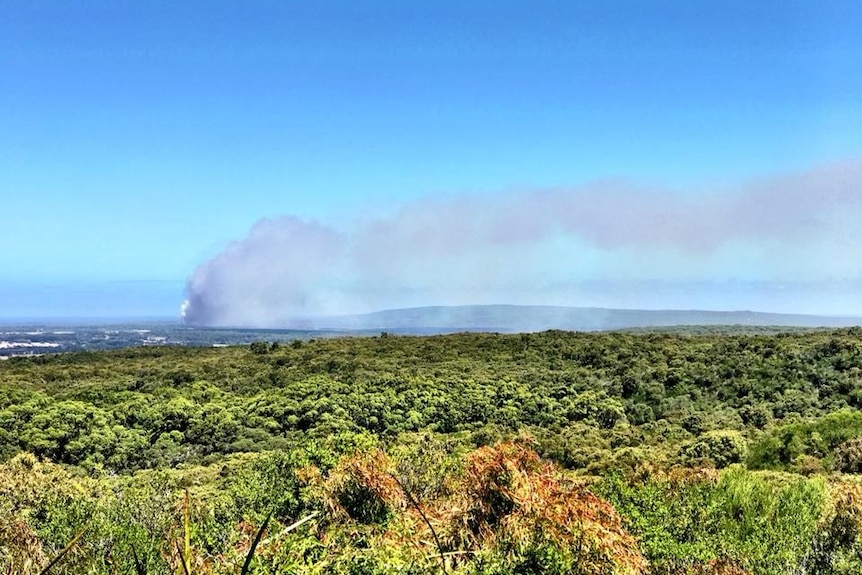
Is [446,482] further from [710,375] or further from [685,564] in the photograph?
[710,375]

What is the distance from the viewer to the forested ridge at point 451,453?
7672 mm

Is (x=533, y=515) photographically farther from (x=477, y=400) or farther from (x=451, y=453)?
(x=477, y=400)

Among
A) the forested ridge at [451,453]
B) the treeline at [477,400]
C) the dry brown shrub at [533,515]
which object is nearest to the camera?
the dry brown shrub at [533,515]

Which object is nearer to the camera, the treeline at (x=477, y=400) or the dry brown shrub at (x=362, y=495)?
the dry brown shrub at (x=362, y=495)

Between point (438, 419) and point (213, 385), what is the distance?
18726mm

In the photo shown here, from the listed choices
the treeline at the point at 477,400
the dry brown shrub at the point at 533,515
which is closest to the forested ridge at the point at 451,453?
the dry brown shrub at the point at 533,515

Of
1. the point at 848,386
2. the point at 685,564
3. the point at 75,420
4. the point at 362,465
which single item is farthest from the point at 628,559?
the point at 848,386

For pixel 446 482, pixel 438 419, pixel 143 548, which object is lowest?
pixel 438 419

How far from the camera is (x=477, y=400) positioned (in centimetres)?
4541

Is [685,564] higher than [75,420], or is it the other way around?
[685,564]

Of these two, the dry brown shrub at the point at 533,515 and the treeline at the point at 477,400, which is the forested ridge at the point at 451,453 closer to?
the dry brown shrub at the point at 533,515

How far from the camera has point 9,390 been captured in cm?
4134

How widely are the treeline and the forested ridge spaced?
0.70 ft

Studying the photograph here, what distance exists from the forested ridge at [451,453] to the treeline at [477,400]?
0.21 m
